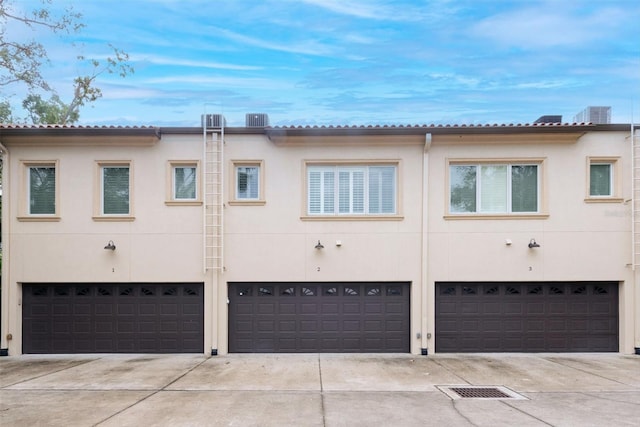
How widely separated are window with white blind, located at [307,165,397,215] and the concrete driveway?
→ 3581mm

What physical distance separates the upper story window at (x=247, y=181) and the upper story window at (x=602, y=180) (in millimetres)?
8069

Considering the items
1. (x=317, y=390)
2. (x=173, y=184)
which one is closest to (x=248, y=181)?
(x=173, y=184)

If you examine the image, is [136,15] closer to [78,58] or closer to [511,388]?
[78,58]

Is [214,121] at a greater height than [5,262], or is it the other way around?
[214,121]

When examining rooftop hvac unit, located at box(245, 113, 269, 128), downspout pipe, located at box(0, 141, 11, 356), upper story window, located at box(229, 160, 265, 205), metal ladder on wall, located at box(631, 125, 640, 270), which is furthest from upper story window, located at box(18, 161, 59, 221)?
metal ladder on wall, located at box(631, 125, 640, 270)

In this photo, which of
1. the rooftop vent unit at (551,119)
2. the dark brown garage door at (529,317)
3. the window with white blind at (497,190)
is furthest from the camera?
the rooftop vent unit at (551,119)

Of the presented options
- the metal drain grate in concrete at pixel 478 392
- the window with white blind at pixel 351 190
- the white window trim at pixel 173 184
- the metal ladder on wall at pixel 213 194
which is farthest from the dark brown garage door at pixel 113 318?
the metal drain grate in concrete at pixel 478 392

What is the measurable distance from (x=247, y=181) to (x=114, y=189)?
11.1 feet

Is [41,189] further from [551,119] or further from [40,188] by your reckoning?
[551,119]

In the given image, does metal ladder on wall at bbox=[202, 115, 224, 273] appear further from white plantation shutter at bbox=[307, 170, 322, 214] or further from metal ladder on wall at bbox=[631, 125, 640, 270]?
metal ladder on wall at bbox=[631, 125, 640, 270]

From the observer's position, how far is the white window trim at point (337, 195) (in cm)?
1026

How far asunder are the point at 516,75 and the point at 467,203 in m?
5.75

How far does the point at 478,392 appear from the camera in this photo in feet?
23.4

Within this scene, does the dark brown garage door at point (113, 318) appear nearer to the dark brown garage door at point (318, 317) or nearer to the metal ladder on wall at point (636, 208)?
the dark brown garage door at point (318, 317)
